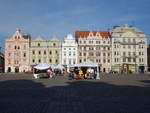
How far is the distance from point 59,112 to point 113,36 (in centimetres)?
8636

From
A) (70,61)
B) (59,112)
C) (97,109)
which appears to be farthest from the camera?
(70,61)

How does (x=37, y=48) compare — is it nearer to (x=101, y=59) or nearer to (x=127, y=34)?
(x=101, y=59)

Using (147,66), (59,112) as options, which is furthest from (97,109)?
(147,66)

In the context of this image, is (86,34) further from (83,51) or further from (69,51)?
(69,51)

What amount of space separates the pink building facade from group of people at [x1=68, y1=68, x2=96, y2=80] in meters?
54.0

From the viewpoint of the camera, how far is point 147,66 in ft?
320

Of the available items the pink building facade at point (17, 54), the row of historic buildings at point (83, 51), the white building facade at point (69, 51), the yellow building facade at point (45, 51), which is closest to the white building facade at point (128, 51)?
the row of historic buildings at point (83, 51)

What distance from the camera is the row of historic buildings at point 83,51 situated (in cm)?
9319

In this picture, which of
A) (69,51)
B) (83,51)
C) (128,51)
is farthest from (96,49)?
(128,51)

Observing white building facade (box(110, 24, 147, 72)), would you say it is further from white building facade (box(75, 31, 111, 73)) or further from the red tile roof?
the red tile roof

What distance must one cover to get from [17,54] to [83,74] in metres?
56.2

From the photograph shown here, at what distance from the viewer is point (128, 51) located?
94750 mm

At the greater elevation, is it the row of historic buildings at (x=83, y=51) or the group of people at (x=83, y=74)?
the row of historic buildings at (x=83, y=51)

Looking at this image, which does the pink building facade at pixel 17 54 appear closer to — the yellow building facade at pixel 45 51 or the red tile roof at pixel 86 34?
the yellow building facade at pixel 45 51
